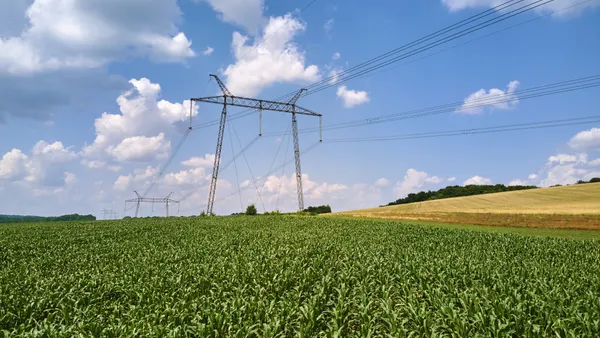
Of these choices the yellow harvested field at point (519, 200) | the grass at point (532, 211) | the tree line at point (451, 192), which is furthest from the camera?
the tree line at point (451, 192)

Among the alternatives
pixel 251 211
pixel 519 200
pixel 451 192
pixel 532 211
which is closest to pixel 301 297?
pixel 532 211

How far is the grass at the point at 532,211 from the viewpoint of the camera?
4003 cm

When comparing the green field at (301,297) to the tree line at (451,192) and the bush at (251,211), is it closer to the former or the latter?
the bush at (251,211)

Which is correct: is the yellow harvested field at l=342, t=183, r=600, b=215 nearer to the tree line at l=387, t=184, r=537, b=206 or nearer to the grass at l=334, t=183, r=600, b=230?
the grass at l=334, t=183, r=600, b=230

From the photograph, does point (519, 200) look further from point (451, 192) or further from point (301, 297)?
point (301, 297)

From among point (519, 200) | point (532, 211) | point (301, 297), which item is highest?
point (519, 200)

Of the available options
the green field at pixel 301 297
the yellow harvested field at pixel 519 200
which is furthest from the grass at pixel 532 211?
the green field at pixel 301 297

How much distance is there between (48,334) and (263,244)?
49.3 feet

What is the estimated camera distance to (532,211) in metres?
50.2

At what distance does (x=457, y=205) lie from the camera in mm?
71562

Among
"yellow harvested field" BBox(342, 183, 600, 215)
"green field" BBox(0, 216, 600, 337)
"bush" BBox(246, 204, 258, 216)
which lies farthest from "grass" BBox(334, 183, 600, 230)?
"green field" BBox(0, 216, 600, 337)

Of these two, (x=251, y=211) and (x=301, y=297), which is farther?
(x=251, y=211)

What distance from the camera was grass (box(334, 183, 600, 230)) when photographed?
40031 mm

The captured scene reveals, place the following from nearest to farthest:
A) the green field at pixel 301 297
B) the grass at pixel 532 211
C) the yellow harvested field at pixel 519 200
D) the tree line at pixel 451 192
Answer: the green field at pixel 301 297 → the grass at pixel 532 211 → the yellow harvested field at pixel 519 200 → the tree line at pixel 451 192
